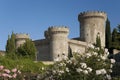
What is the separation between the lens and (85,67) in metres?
15.0

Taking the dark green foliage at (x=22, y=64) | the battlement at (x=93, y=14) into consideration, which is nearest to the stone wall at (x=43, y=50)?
the battlement at (x=93, y=14)

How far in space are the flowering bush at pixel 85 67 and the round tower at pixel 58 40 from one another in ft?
123

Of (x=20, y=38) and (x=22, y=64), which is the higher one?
(x=20, y=38)

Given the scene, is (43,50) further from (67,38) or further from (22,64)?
(22,64)

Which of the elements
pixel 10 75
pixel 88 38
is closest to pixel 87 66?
pixel 10 75

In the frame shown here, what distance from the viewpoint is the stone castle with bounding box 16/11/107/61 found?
178 feet

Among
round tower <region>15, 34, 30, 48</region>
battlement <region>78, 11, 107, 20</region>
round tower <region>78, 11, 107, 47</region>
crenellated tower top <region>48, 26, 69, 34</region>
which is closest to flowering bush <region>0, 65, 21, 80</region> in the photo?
crenellated tower top <region>48, 26, 69, 34</region>

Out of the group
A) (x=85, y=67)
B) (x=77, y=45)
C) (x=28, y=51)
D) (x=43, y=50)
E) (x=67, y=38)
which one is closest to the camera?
(x=85, y=67)

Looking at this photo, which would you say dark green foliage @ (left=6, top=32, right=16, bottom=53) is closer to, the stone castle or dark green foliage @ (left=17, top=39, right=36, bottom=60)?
dark green foliage @ (left=17, top=39, right=36, bottom=60)

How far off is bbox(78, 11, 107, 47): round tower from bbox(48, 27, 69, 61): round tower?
4.53 meters

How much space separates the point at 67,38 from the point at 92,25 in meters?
5.34

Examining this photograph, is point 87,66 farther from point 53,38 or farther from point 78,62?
point 53,38

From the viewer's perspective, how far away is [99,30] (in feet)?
194

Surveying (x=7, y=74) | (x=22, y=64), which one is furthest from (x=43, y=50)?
(x=7, y=74)
